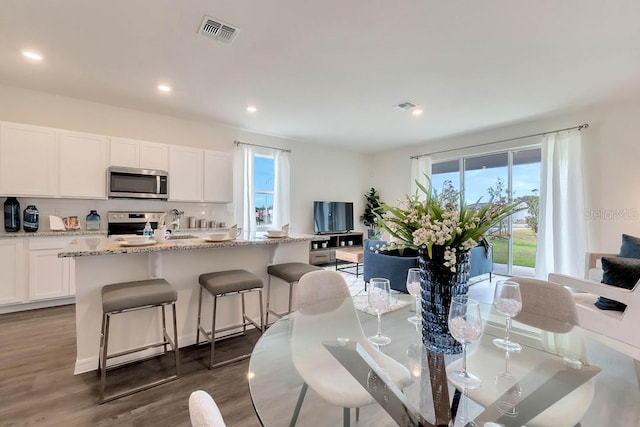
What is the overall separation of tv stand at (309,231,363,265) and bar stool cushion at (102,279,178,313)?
379 cm

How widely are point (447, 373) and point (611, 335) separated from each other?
72.9 inches

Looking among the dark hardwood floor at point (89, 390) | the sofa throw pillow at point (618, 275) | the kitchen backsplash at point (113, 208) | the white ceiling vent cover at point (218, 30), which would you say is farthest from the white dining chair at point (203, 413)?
the kitchen backsplash at point (113, 208)

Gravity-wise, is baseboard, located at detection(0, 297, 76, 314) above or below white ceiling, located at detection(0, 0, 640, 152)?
below

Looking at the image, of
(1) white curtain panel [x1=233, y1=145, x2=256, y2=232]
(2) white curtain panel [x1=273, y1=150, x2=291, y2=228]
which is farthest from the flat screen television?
(1) white curtain panel [x1=233, y1=145, x2=256, y2=232]

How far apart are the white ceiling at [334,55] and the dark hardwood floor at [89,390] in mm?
2706

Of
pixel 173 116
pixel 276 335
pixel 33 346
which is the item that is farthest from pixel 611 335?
pixel 173 116

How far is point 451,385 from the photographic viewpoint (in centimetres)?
103

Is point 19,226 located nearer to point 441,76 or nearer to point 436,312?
point 436,312

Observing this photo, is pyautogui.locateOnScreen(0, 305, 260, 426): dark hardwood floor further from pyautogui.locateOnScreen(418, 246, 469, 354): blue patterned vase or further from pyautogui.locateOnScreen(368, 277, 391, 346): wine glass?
pyautogui.locateOnScreen(418, 246, 469, 354): blue patterned vase

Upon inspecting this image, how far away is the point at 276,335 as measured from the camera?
4.99 feet

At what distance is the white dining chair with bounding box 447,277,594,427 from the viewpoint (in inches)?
36.8

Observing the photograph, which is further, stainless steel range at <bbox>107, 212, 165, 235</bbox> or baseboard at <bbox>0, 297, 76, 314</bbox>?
stainless steel range at <bbox>107, 212, 165, 235</bbox>

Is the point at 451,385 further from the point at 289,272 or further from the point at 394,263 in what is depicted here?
the point at 394,263

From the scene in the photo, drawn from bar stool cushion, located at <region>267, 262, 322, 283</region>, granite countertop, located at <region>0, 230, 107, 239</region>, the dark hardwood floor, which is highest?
granite countertop, located at <region>0, 230, 107, 239</region>
